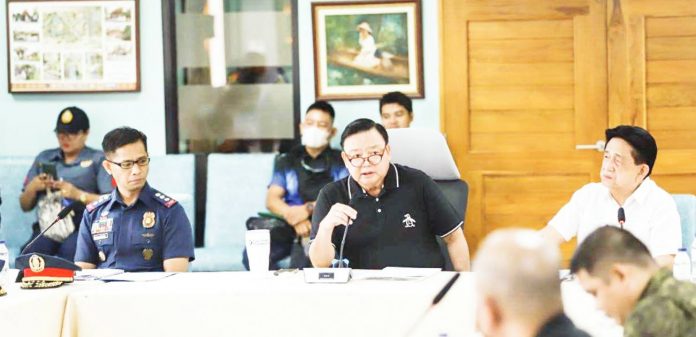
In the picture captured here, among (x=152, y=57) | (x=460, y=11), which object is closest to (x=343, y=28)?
(x=460, y=11)

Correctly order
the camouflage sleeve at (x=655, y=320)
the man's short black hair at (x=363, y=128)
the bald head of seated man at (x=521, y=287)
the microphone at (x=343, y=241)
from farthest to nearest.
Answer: the man's short black hair at (x=363, y=128) < the microphone at (x=343, y=241) < the camouflage sleeve at (x=655, y=320) < the bald head of seated man at (x=521, y=287)

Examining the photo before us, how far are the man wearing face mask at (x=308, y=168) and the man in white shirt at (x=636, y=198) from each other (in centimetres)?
172

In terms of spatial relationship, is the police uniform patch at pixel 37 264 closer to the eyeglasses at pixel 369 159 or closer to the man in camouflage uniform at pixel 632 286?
the eyeglasses at pixel 369 159

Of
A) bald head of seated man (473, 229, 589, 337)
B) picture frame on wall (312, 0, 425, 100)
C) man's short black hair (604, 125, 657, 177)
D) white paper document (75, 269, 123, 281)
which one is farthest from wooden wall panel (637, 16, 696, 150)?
bald head of seated man (473, 229, 589, 337)

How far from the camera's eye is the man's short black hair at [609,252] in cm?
179

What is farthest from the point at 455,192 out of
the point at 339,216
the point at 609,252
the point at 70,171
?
the point at 70,171

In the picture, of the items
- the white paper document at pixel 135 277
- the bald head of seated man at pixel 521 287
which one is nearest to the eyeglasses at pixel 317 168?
the white paper document at pixel 135 277

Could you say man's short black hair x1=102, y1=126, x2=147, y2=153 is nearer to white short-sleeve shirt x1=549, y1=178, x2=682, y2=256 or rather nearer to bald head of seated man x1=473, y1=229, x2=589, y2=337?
white short-sleeve shirt x1=549, y1=178, x2=682, y2=256

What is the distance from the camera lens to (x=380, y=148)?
349 centimetres

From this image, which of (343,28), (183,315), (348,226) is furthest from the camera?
(343,28)

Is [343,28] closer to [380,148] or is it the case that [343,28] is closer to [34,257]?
[380,148]

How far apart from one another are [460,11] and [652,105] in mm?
1086

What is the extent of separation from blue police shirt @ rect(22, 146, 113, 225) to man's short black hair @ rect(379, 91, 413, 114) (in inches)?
57.2

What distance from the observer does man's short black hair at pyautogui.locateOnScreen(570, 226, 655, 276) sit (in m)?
1.79
